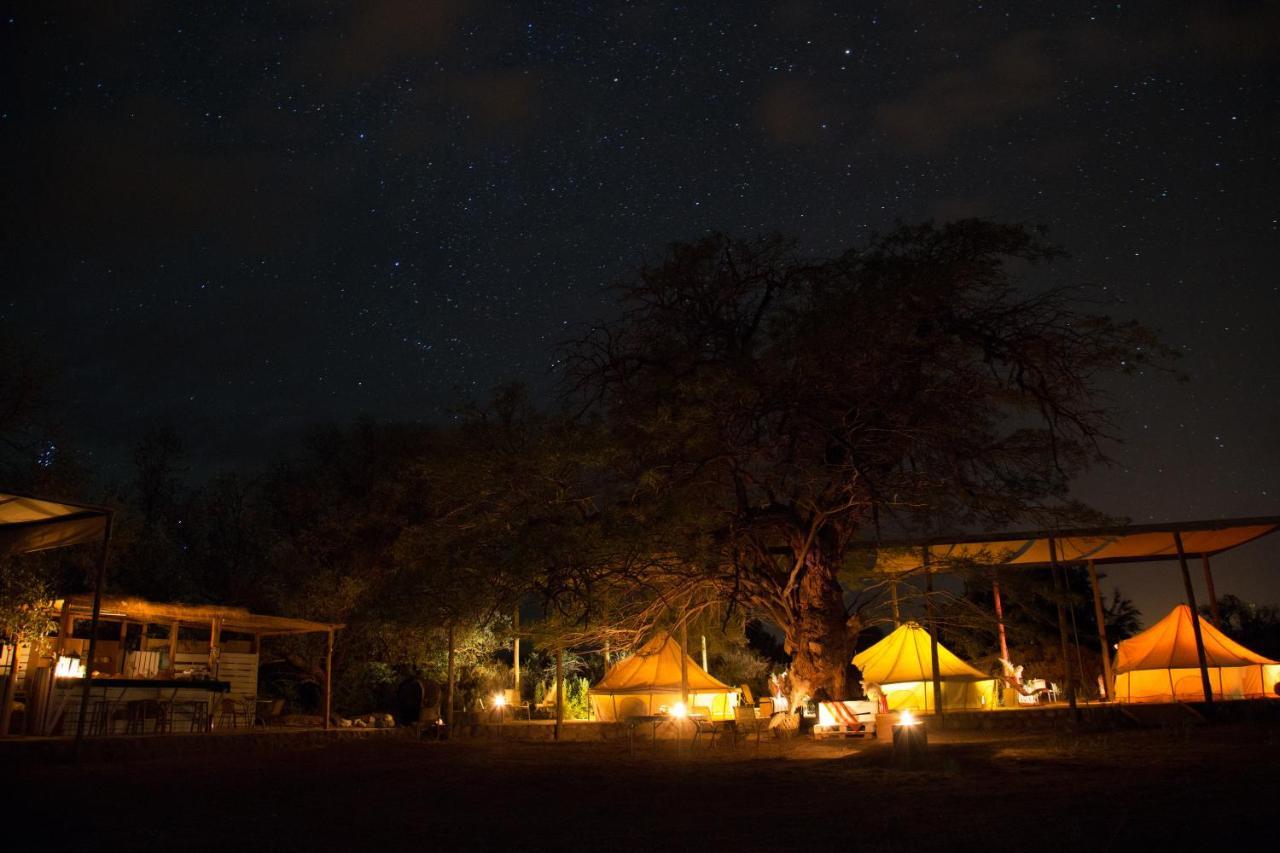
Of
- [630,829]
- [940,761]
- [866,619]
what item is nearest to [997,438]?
[866,619]

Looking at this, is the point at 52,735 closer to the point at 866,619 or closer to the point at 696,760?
the point at 696,760

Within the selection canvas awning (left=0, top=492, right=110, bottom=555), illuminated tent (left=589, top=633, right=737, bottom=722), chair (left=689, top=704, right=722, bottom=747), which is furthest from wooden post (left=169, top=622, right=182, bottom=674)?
chair (left=689, top=704, right=722, bottom=747)

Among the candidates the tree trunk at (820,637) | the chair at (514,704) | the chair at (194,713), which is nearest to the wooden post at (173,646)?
the chair at (194,713)

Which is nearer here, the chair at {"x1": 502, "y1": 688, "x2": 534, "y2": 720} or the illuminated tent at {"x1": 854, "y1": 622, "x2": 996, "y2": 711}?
the illuminated tent at {"x1": 854, "y1": 622, "x2": 996, "y2": 711}

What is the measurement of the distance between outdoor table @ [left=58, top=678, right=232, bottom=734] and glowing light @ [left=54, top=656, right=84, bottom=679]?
7.6 inches

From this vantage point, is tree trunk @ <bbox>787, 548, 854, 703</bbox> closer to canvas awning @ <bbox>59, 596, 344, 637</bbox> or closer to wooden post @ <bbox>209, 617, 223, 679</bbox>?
canvas awning @ <bbox>59, 596, 344, 637</bbox>

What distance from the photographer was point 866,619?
45.1ft

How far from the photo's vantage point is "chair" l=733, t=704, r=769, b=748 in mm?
14047

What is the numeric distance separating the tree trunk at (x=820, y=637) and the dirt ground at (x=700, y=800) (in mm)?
1649

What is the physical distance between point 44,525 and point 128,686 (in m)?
4.08

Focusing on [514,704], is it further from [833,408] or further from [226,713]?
[833,408]

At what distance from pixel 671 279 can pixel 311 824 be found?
959cm

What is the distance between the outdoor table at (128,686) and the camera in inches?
546

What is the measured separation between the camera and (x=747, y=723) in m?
18.0
